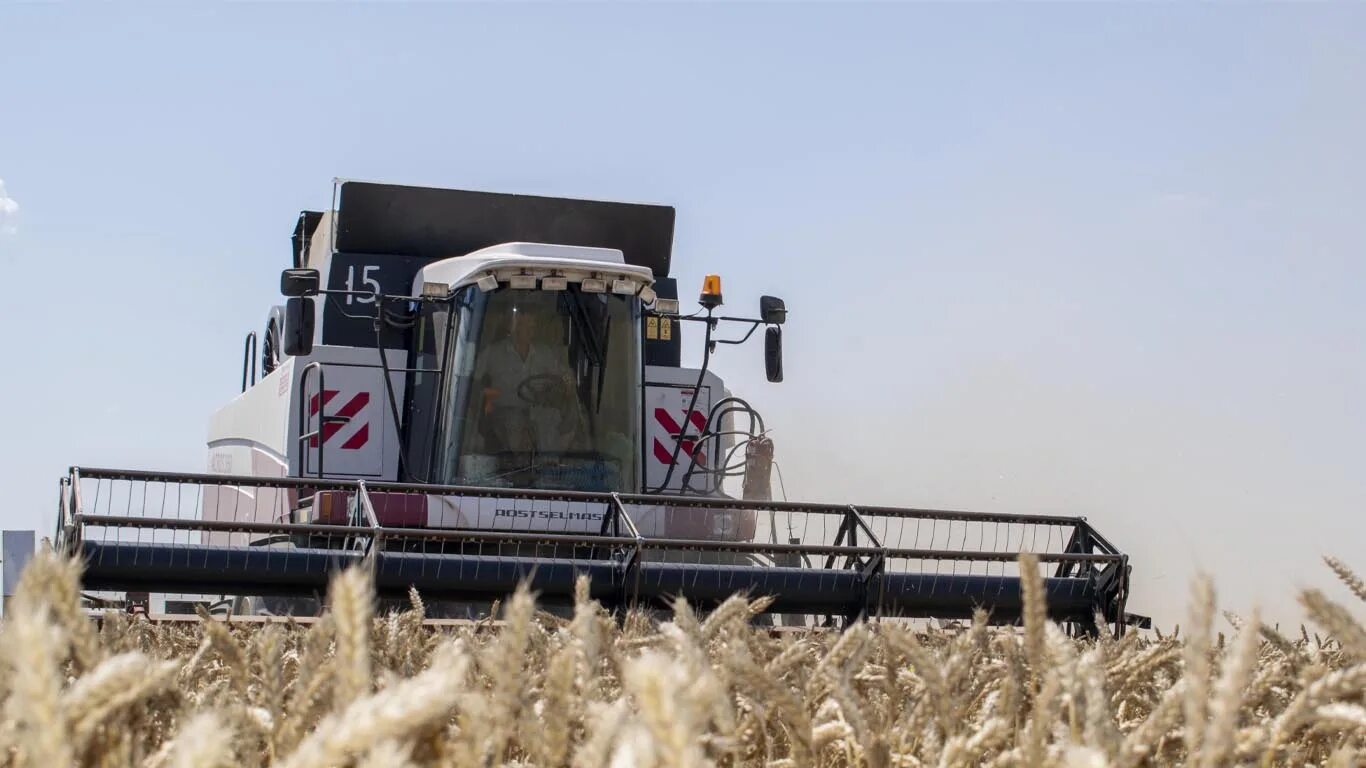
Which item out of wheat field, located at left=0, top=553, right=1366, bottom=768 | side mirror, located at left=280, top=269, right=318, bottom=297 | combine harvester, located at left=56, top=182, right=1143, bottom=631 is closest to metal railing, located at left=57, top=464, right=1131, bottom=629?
combine harvester, located at left=56, top=182, right=1143, bottom=631

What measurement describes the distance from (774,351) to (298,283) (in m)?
2.80

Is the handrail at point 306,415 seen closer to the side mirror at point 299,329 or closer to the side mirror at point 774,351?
the side mirror at point 299,329

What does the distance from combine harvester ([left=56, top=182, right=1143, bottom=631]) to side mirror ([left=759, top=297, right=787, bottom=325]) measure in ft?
0.05

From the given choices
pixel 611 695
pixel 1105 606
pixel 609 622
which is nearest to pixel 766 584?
pixel 1105 606

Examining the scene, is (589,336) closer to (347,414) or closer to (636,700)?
(347,414)

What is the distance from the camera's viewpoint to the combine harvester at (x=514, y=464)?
653cm

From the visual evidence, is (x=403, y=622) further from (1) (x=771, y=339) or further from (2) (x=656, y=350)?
(2) (x=656, y=350)

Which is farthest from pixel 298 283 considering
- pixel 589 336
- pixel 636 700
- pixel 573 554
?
pixel 636 700

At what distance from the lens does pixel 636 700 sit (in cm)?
152

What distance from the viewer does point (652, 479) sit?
31.0ft

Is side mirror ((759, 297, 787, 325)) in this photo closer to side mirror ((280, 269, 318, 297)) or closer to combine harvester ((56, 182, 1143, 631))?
combine harvester ((56, 182, 1143, 631))

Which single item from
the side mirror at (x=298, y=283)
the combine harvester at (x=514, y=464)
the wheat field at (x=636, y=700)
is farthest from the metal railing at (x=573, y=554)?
the wheat field at (x=636, y=700)

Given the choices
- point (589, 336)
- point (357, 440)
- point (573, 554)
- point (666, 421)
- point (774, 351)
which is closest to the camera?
point (573, 554)

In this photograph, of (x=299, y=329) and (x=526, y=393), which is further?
(x=526, y=393)
